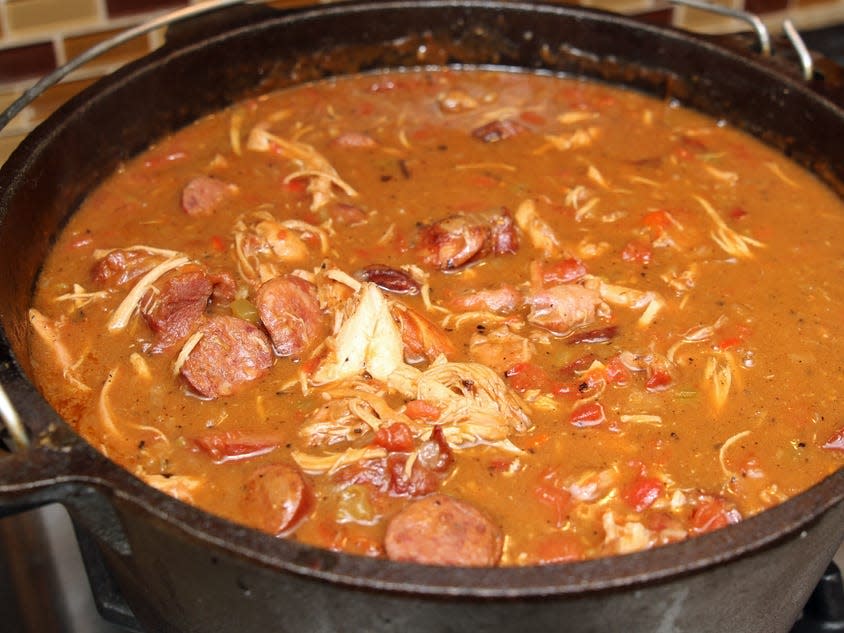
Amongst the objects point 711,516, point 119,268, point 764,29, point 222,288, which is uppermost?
point 764,29

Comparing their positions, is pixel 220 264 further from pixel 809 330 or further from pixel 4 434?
pixel 809 330

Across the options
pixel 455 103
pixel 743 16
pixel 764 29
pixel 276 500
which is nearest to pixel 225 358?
pixel 276 500

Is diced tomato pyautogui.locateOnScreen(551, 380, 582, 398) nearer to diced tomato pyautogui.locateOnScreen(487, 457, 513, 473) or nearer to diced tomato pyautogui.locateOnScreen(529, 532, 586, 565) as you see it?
diced tomato pyautogui.locateOnScreen(487, 457, 513, 473)

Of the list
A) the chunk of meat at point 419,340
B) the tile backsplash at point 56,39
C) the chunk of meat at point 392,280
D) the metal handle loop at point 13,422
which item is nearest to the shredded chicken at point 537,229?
the chunk of meat at point 392,280

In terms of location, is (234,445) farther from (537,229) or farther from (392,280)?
(537,229)

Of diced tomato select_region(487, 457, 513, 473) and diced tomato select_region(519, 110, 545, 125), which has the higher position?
diced tomato select_region(519, 110, 545, 125)

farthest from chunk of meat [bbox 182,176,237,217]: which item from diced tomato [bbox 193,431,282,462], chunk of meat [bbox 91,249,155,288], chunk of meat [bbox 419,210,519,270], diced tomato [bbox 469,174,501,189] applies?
diced tomato [bbox 193,431,282,462]
